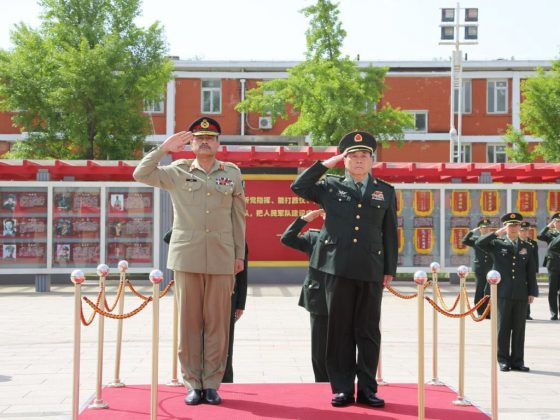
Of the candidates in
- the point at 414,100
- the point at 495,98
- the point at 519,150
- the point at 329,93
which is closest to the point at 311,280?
the point at 329,93

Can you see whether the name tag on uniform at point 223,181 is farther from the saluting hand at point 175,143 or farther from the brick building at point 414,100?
the brick building at point 414,100

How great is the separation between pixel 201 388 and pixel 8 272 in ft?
45.4

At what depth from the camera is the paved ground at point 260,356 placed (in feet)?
24.3

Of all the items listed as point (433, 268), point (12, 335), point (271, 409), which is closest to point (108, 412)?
point (271, 409)

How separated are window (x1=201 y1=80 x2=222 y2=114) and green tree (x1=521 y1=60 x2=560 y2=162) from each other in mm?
14251

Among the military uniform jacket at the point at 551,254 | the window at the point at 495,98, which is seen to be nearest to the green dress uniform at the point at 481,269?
the military uniform jacket at the point at 551,254

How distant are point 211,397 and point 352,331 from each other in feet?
3.91

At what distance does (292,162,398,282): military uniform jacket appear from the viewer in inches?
241

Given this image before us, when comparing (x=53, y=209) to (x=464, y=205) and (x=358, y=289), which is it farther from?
(x=358, y=289)

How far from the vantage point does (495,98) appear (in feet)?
127

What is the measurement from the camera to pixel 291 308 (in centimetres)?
1584

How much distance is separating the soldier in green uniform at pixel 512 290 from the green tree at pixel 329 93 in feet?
62.2

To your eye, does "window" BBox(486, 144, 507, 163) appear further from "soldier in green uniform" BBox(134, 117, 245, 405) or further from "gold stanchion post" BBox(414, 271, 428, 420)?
"gold stanchion post" BBox(414, 271, 428, 420)

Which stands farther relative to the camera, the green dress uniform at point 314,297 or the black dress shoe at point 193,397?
the green dress uniform at point 314,297
